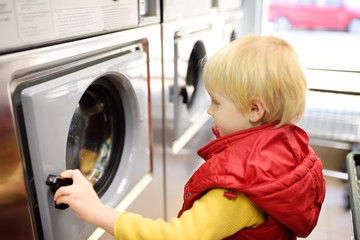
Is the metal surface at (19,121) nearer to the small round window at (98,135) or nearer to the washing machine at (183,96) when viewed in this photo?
the small round window at (98,135)

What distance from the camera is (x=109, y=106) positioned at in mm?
1127

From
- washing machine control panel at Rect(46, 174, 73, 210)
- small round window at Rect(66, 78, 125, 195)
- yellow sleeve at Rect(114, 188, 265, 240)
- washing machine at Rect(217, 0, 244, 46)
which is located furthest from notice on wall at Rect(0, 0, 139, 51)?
washing machine at Rect(217, 0, 244, 46)

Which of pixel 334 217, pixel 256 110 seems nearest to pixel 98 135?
pixel 256 110

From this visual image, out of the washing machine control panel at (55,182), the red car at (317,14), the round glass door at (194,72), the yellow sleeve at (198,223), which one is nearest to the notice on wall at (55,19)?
the washing machine control panel at (55,182)

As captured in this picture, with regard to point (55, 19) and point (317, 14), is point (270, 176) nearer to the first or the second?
point (55, 19)

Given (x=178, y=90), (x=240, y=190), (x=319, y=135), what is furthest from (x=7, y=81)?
(x=319, y=135)

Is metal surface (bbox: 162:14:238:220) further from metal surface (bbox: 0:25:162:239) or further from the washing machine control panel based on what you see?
the washing machine control panel

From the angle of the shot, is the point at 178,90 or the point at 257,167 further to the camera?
the point at 178,90

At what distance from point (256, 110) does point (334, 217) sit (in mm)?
1492

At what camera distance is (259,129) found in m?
0.82

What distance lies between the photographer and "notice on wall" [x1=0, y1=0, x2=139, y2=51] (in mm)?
639

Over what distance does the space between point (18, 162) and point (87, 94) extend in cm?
38

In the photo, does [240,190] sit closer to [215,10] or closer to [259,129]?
[259,129]

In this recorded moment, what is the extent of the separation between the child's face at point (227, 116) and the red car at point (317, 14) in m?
3.90
